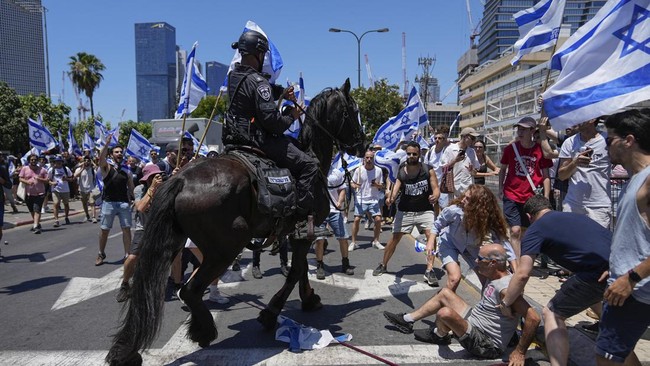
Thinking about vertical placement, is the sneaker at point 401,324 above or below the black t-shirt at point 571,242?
below

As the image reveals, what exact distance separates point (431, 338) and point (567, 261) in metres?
1.54

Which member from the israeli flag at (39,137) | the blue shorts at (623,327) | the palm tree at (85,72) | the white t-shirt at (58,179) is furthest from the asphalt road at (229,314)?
the palm tree at (85,72)

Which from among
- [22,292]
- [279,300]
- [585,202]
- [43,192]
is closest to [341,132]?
[279,300]

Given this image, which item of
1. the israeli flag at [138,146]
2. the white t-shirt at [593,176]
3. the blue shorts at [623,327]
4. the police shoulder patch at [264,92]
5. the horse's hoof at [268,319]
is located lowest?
the horse's hoof at [268,319]

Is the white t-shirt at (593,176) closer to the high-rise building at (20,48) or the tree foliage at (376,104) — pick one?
the tree foliage at (376,104)

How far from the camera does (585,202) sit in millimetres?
5289

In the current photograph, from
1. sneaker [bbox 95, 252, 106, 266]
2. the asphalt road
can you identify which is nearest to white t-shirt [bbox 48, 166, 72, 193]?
the asphalt road

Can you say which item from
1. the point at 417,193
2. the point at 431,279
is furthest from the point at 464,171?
the point at 431,279

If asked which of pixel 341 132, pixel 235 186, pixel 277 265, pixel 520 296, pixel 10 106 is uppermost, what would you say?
pixel 10 106

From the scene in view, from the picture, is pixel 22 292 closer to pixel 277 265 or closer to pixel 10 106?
pixel 277 265

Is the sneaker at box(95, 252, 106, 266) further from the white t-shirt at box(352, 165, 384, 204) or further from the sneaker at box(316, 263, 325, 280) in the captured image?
the white t-shirt at box(352, 165, 384, 204)

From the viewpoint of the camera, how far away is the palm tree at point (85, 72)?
50.0 m

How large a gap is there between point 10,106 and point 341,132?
3685 cm

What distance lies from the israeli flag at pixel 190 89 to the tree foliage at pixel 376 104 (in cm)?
2930
